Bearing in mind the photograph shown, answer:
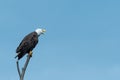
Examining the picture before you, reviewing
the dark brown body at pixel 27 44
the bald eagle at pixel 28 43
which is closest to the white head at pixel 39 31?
the bald eagle at pixel 28 43

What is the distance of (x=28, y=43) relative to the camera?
1487 cm

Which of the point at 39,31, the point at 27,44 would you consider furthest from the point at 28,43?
the point at 39,31

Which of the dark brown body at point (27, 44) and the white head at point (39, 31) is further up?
the white head at point (39, 31)

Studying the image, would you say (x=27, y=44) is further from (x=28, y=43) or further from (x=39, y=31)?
Answer: (x=39, y=31)

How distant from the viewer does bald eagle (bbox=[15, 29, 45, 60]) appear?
13.6 m

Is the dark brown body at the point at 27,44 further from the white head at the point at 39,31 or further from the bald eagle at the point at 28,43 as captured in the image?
the white head at the point at 39,31

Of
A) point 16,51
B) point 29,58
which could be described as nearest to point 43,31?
point 16,51

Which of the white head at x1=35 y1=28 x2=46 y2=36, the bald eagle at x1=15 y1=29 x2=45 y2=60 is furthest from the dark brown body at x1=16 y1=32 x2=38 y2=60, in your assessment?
the white head at x1=35 y1=28 x2=46 y2=36

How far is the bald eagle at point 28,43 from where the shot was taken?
44.6 feet

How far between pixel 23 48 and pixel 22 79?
353 centimetres

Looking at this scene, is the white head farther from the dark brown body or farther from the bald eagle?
the dark brown body

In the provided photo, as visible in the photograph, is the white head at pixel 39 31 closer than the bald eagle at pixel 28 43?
No

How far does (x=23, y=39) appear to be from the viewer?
1493cm

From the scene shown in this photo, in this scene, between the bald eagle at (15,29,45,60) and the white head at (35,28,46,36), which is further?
the white head at (35,28,46,36)
